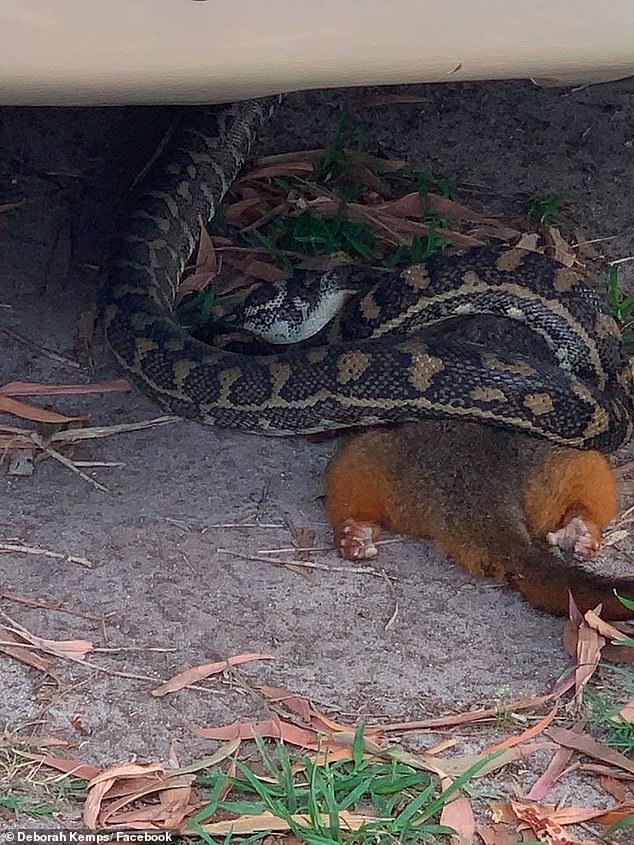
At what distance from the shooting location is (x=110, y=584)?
2947 mm

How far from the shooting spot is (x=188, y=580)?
9.78 feet

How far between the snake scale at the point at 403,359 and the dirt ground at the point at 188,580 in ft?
0.43

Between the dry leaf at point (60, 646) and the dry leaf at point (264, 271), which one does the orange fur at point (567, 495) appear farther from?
the dry leaf at point (264, 271)

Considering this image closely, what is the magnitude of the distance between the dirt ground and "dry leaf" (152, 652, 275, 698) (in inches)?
1.0

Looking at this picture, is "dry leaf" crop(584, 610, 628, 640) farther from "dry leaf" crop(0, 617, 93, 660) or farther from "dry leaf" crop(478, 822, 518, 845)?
"dry leaf" crop(0, 617, 93, 660)

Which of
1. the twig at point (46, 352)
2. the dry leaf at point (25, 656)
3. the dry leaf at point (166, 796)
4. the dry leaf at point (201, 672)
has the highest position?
the twig at point (46, 352)

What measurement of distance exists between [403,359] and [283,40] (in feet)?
4.36

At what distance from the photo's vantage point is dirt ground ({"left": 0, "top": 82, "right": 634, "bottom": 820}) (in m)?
2.62

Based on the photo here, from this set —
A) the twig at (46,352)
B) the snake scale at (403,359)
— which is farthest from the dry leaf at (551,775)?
the twig at (46,352)

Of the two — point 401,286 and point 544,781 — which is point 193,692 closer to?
point 544,781

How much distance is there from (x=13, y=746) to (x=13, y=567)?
0.66m

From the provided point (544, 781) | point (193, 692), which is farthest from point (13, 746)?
point (544, 781)

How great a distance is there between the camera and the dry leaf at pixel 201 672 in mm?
2627

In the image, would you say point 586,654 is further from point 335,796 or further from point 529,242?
point 529,242
